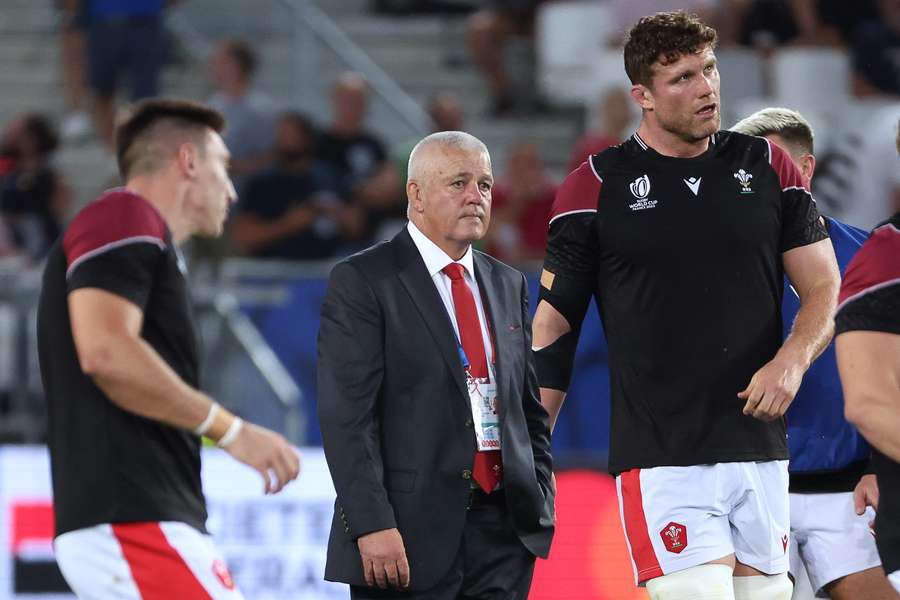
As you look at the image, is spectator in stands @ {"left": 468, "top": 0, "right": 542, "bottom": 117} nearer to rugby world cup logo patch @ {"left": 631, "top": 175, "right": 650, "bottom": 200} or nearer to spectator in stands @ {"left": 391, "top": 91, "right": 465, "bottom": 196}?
spectator in stands @ {"left": 391, "top": 91, "right": 465, "bottom": 196}

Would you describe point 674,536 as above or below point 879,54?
below

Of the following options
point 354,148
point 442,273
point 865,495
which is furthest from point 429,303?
point 354,148

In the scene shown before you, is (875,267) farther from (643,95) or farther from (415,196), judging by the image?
(415,196)

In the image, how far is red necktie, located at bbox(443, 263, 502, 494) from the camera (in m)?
5.38

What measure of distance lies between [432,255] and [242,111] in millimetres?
8169

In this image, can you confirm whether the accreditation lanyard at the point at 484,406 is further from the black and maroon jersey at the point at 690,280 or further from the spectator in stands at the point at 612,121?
the spectator in stands at the point at 612,121

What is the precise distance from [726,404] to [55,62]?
11623 mm

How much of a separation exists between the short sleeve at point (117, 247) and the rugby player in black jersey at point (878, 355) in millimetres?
2073

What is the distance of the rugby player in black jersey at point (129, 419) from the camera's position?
4793mm

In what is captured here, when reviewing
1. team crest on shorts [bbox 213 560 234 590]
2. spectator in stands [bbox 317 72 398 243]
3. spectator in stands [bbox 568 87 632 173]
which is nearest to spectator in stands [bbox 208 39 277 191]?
spectator in stands [bbox 317 72 398 243]

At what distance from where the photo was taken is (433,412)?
5301mm

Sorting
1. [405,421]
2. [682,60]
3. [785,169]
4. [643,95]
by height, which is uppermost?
[682,60]

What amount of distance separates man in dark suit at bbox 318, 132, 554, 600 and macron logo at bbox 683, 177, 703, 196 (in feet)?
2.23

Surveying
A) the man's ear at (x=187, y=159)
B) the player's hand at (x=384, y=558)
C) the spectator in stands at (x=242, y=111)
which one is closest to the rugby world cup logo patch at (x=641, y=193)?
the player's hand at (x=384, y=558)
